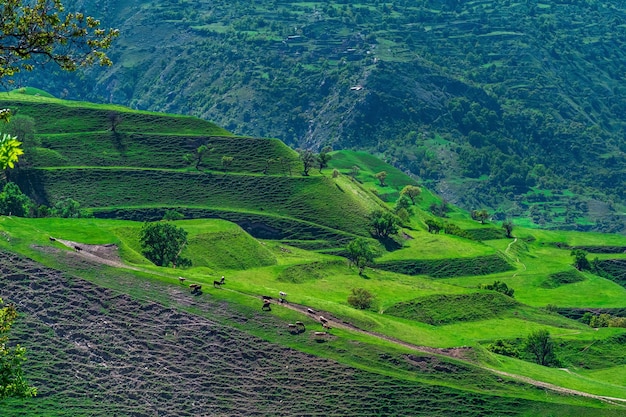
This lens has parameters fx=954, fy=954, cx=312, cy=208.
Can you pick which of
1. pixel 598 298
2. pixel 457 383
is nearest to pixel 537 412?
pixel 457 383

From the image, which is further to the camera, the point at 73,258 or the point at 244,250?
the point at 244,250

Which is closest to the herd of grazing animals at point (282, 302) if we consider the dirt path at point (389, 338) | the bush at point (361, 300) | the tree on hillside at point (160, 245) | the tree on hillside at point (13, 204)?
the dirt path at point (389, 338)

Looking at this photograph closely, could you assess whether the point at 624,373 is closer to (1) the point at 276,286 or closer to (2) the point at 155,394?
(1) the point at 276,286

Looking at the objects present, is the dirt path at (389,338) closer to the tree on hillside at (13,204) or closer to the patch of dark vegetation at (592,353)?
the patch of dark vegetation at (592,353)

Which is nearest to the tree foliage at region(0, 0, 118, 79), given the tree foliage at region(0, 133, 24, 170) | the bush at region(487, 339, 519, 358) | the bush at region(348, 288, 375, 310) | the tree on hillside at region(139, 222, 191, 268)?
the tree foliage at region(0, 133, 24, 170)

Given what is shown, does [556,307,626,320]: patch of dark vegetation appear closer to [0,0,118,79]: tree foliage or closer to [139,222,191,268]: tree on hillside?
[139,222,191,268]: tree on hillside

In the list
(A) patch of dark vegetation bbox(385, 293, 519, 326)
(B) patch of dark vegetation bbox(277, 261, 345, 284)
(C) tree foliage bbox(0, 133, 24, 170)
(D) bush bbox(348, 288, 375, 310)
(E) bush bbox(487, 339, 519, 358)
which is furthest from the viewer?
(B) patch of dark vegetation bbox(277, 261, 345, 284)

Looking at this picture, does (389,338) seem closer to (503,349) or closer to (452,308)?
(503,349)
